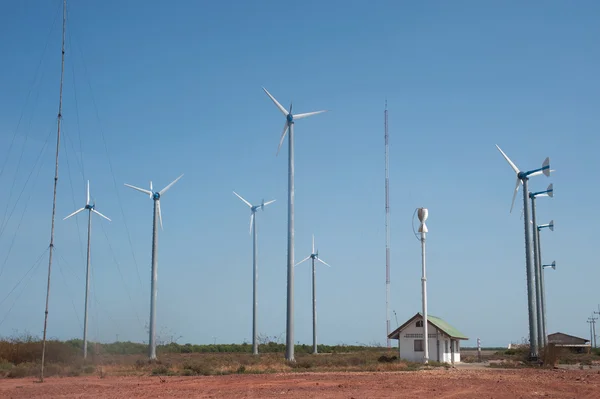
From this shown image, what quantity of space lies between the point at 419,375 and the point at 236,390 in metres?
12.5

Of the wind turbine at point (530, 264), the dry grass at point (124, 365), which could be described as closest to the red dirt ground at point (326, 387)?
the dry grass at point (124, 365)

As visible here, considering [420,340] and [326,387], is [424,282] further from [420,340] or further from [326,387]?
[326,387]

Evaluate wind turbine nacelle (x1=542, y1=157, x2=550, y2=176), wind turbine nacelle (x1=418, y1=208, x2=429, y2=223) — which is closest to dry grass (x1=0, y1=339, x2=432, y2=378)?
wind turbine nacelle (x1=418, y1=208, x2=429, y2=223)

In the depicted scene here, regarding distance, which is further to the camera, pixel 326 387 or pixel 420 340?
pixel 420 340

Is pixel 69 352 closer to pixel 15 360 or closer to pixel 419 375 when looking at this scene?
pixel 15 360

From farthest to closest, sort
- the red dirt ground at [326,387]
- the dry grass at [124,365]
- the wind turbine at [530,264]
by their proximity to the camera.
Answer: the wind turbine at [530,264] < the dry grass at [124,365] < the red dirt ground at [326,387]

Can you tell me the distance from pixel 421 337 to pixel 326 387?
27.6 meters

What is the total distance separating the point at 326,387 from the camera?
29062 mm

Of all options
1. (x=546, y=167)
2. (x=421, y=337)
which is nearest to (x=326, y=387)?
(x=421, y=337)

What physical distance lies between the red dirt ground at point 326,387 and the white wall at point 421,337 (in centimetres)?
1753

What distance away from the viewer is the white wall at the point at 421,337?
A: 5475cm

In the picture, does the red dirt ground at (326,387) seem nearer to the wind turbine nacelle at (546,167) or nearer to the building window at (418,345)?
the building window at (418,345)

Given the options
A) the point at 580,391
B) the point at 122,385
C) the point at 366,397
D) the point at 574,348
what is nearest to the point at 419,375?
the point at 580,391

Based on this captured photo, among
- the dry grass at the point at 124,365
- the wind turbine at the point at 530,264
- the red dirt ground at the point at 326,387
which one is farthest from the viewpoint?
the wind turbine at the point at 530,264
